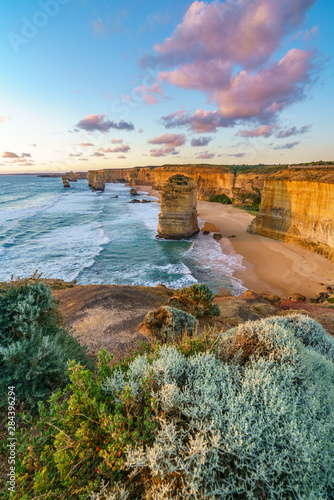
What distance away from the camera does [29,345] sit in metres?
3.71

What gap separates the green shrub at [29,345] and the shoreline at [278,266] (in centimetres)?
1523

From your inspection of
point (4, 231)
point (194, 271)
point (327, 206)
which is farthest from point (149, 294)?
point (4, 231)

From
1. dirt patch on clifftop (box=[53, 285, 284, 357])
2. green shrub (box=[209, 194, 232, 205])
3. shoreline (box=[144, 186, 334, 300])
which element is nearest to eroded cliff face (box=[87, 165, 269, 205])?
green shrub (box=[209, 194, 232, 205])

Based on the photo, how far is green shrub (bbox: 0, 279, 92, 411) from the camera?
3.47m

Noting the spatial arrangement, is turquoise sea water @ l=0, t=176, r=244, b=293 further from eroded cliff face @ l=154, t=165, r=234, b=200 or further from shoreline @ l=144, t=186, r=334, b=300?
eroded cliff face @ l=154, t=165, r=234, b=200

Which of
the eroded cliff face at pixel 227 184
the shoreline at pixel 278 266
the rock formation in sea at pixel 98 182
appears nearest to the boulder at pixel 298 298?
→ the shoreline at pixel 278 266

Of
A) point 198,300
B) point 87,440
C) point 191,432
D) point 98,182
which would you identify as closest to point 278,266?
point 198,300

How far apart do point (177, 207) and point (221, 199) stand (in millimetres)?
34027

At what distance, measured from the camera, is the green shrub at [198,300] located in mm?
9516

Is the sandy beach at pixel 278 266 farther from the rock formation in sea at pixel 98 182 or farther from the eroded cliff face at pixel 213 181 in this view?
the rock formation in sea at pixel 98 182

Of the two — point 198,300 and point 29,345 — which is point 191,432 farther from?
point 198,300

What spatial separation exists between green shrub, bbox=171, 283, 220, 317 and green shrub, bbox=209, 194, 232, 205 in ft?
162

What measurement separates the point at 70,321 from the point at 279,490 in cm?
890

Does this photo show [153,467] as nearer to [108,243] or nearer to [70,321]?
[70,321]
